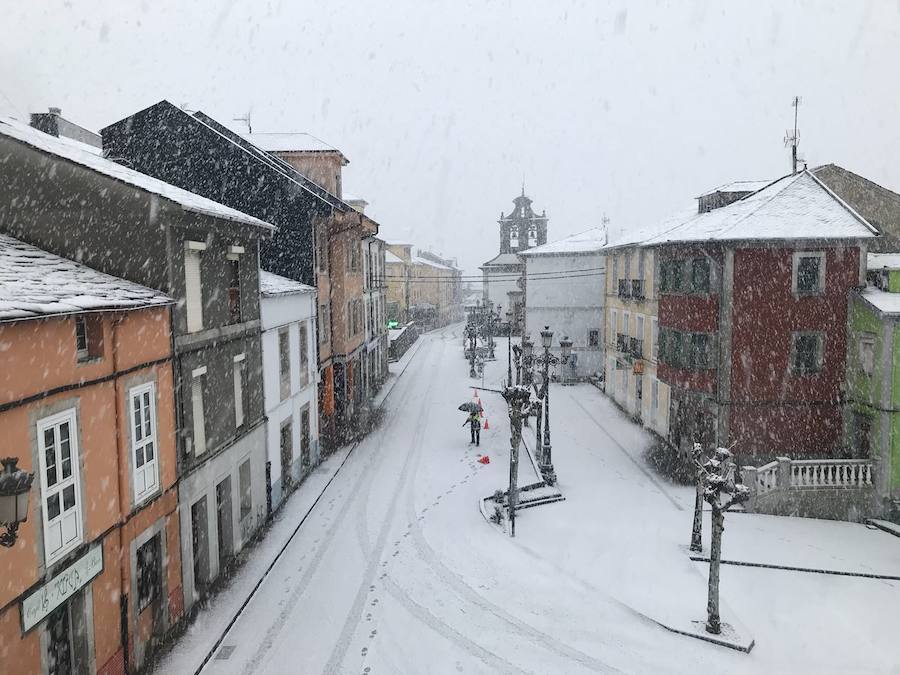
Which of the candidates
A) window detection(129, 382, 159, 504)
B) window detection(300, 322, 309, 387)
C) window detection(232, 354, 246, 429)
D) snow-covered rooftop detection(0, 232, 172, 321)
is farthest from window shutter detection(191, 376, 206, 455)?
window detection(300, 322, 309, 387)

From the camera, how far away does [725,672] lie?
1189 centimetres

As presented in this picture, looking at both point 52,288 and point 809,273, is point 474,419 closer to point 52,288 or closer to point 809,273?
point 809,273

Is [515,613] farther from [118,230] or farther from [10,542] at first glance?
[118,230]

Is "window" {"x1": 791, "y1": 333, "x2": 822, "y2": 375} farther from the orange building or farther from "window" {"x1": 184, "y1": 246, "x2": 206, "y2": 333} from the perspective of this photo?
the orange building

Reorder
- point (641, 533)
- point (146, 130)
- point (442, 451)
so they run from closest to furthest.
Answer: point (641, 533) → point (146, 130) → point (442, 451)

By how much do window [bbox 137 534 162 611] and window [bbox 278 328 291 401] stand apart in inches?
344

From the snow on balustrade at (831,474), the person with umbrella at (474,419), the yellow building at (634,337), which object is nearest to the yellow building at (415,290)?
the yellow building at (634,337)

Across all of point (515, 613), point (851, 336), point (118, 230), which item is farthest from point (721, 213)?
point (118, 230)

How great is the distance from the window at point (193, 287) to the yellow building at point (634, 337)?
19581 mm

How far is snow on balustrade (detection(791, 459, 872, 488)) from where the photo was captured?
2048cm

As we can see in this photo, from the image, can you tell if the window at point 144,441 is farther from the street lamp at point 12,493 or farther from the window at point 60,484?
the street lamp at point 12,493

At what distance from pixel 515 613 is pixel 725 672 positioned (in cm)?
399

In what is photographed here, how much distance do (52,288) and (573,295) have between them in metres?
38.0

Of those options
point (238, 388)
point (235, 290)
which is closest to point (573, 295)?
point (235, 290)
